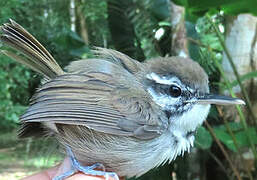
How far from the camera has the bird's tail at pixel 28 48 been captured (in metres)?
1.86

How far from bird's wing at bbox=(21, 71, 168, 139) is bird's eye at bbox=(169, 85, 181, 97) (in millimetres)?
112

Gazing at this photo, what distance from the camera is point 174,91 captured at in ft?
5.86

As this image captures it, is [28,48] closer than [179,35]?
Yes

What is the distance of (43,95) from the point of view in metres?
1.71

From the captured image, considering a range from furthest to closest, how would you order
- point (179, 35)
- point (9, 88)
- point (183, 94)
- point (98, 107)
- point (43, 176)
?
1. point (9, 88)
2. point (179, 35)
3. point (43, 176)
4. point (183, 94)
5. point (98, 107)

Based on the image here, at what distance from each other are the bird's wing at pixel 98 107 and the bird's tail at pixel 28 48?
0.20 metres

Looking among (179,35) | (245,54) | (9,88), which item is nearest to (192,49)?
(245,54)

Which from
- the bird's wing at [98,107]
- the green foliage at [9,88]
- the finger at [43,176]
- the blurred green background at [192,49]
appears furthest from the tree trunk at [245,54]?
the green foliage at [9,88]

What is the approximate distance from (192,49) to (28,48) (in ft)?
5.53

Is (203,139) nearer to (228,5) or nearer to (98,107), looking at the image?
(228,5)

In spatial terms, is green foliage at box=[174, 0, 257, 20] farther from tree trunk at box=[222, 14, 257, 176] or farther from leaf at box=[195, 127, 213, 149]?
leaf at box=[195, 127, 213, 149]

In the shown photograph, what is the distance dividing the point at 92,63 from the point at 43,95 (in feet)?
1.13

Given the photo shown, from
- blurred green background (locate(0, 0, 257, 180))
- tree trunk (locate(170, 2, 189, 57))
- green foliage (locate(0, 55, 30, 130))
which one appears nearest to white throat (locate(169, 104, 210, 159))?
blurred green background (locate(0, 0, 257, 180))

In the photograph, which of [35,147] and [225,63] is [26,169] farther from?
[225,63]
